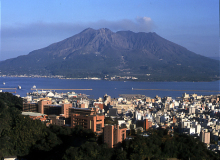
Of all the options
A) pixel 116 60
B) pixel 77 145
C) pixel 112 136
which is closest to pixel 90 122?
pixel 77 145

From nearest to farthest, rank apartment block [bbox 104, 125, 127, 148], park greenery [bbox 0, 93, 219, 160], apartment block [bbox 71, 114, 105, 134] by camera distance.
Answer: park greenery [bbox 0, 93, 219, 160] < apartment block [bbox 104, 125, 127, 148] < apartment block [bbox 71, 114, 105, 134]

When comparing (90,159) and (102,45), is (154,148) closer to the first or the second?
(90,159)

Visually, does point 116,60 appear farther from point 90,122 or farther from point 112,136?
point 112,136

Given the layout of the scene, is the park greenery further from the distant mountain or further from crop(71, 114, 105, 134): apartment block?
the distant mountain

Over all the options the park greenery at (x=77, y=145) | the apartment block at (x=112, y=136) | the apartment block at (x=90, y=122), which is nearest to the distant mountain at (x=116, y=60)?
the apartment block at (x=90, y=122)

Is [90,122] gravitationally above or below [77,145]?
above

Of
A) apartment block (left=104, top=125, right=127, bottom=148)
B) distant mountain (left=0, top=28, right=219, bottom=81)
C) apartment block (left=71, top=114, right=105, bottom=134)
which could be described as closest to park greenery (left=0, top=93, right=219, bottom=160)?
apartment block (left=104, top=125, right=127, bottom=148)

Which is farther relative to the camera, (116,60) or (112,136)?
(116,60)
